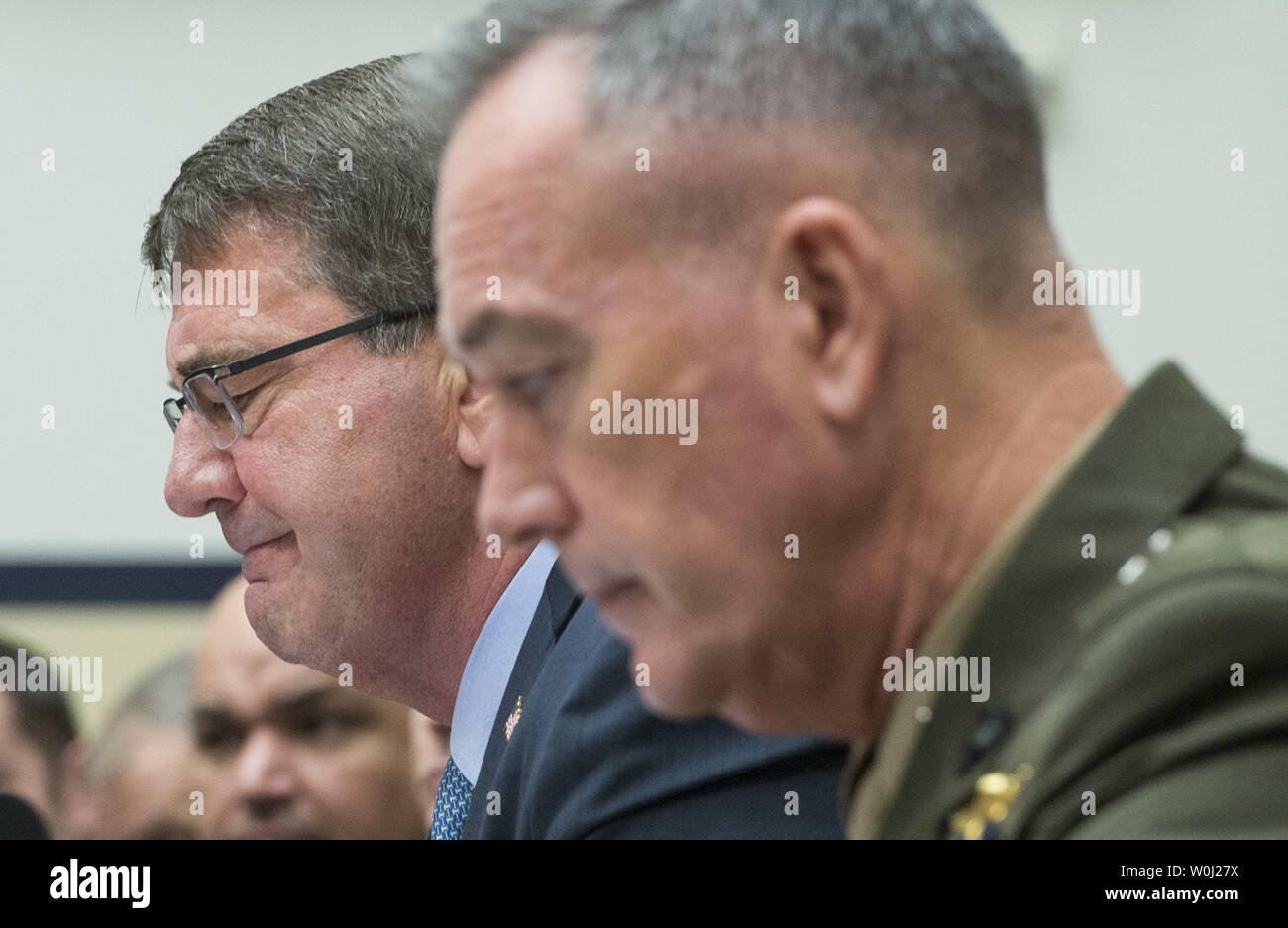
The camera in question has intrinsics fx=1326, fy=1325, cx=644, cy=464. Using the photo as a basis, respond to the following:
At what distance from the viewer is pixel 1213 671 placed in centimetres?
61

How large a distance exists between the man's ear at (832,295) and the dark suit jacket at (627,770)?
0.43 meters

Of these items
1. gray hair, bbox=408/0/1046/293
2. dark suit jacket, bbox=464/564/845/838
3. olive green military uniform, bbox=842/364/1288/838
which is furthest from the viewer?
dark suit jacket, bbox=464/564/845/838

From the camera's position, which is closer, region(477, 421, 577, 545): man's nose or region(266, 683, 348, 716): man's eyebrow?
region(477, 421, 577, 545): man's nose

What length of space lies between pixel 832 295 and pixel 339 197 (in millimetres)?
1012

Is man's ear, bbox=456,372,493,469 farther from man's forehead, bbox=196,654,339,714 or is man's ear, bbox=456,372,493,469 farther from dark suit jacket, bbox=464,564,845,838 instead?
man's forehead, bbox=196,654,339,714

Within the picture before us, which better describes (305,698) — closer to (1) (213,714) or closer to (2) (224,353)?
(1) (213,714)

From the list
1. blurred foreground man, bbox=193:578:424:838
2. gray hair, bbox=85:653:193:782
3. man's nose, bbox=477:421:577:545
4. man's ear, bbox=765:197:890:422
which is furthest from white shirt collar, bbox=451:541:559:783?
gray hair, bbox=85:653:193:782

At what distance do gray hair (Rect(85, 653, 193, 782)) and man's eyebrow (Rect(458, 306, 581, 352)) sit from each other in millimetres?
2310

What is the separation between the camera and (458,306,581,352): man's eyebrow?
0.74 metres

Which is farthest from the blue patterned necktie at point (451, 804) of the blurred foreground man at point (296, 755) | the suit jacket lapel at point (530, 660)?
the blurred foreground man at point (296, 755)

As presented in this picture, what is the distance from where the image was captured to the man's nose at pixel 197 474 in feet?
5.18

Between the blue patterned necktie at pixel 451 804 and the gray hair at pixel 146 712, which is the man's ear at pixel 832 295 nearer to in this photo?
the blue patterned necktie at pixel 451 804
